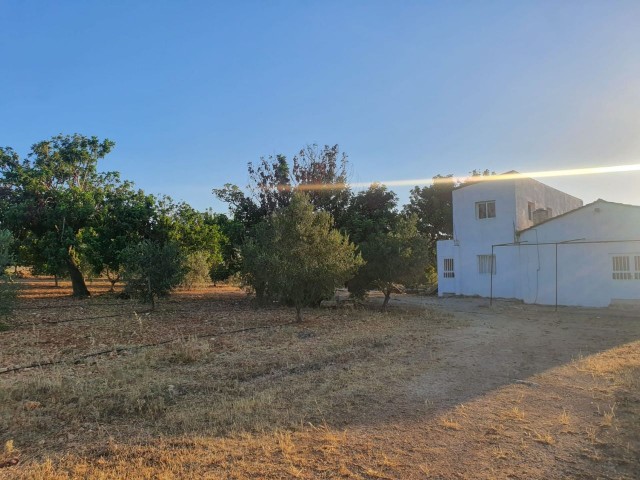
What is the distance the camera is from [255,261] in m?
13.3

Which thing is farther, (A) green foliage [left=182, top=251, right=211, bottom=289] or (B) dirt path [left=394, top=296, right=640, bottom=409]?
(A) green foliage [left=182, top=251, right=211, bottom=289]

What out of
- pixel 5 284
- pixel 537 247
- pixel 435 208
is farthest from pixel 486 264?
pixel 5 284

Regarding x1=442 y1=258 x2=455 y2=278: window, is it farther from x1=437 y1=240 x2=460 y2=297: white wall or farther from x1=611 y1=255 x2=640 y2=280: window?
x1=611 y1=255 x2=640 y2=280: window

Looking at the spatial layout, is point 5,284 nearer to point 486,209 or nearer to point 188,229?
point 188,229

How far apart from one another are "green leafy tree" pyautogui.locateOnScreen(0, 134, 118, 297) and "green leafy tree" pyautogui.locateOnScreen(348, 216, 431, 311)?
15.5 metres

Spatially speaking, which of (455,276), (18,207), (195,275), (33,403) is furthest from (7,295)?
(195,275)

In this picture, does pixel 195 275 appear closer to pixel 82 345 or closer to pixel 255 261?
pixel 255 261

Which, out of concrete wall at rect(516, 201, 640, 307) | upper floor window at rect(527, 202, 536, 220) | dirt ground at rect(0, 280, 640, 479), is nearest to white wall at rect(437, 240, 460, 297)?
concrete wall at rect(516, 201, 640, 307)

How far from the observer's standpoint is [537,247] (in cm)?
2162

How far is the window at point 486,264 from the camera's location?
24.0 m

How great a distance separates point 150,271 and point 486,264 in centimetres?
1767

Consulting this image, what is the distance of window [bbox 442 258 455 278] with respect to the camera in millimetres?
26203

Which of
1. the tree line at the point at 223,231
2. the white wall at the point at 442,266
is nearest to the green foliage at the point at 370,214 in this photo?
the tree line at the point at 223,231

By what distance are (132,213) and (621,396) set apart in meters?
22.5
